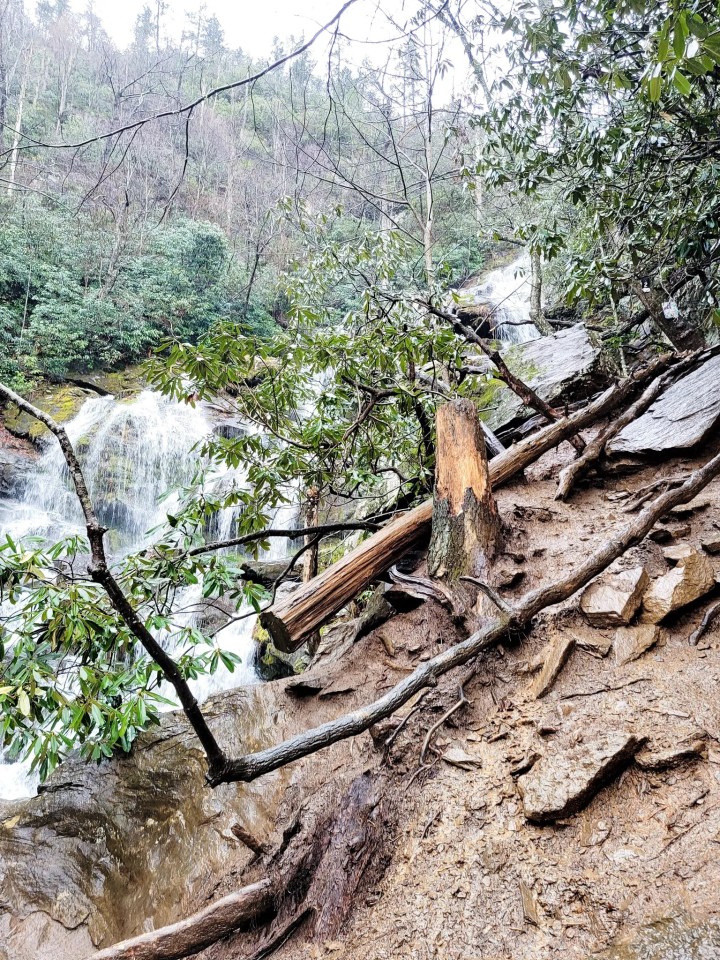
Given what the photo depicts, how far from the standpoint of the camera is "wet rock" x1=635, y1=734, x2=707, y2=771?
5.19 ft

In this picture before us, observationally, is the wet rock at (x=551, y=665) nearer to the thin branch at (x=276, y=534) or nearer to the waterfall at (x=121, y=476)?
the thin branch at (x=276, y=534)

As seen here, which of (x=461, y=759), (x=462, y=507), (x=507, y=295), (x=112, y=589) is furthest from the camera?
(x=507, y=295)

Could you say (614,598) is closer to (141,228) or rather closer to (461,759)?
(461,759)

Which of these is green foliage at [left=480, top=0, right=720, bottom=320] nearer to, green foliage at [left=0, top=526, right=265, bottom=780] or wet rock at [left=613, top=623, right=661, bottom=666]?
wet rock at [left=613, top=623, right=661, bottom=666]

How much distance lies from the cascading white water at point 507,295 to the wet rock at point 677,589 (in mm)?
8946

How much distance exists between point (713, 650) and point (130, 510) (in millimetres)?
10651

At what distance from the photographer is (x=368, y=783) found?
2146 mm

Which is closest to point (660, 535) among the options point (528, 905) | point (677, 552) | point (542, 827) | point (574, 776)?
point (677, 552)

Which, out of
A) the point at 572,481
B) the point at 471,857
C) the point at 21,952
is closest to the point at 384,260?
the point at 572,481

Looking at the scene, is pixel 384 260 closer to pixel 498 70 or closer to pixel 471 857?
pixel 498 70

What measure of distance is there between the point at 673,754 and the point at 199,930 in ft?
5.72

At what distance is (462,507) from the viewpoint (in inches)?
124

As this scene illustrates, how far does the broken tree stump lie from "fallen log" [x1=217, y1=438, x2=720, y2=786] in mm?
604

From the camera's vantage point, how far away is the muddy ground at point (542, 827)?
4.34ft
